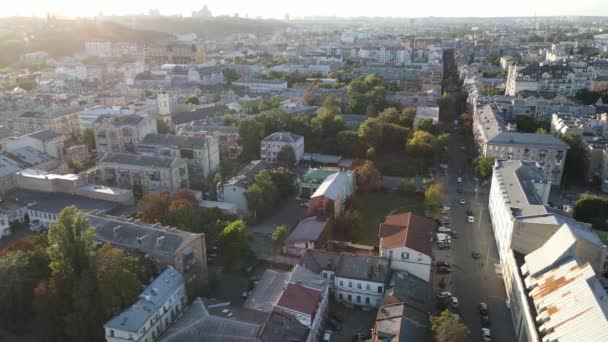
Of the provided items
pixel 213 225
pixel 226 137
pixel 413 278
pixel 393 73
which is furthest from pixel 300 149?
pixel 393 73

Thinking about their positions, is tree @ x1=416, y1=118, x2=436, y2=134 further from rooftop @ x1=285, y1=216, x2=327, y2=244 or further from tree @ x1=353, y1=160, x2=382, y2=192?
rooftop @ x1=285, y1=216, x2=327, y2=244

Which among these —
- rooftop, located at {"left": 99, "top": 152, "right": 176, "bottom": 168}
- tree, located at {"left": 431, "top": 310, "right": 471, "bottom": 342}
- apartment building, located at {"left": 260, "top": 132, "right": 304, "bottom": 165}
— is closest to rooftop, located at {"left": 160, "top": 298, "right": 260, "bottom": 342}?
tree, located at {"left": 431, "top": 310, "right": 471, "bottom": 342}

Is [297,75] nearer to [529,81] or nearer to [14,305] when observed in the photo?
[529,81]

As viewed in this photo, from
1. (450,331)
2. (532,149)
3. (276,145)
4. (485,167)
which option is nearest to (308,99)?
(276,145)

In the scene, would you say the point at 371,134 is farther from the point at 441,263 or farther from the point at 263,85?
the point at 263,85

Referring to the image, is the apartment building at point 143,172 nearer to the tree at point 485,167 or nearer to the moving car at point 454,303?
the moving car at point 454,303

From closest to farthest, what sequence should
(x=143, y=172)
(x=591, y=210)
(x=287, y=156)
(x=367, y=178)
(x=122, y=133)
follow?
(x=591, y=210)
(x=143, y=172)
(x=367, y=178)
(x=122, y=133)
(x=287, y=156)
